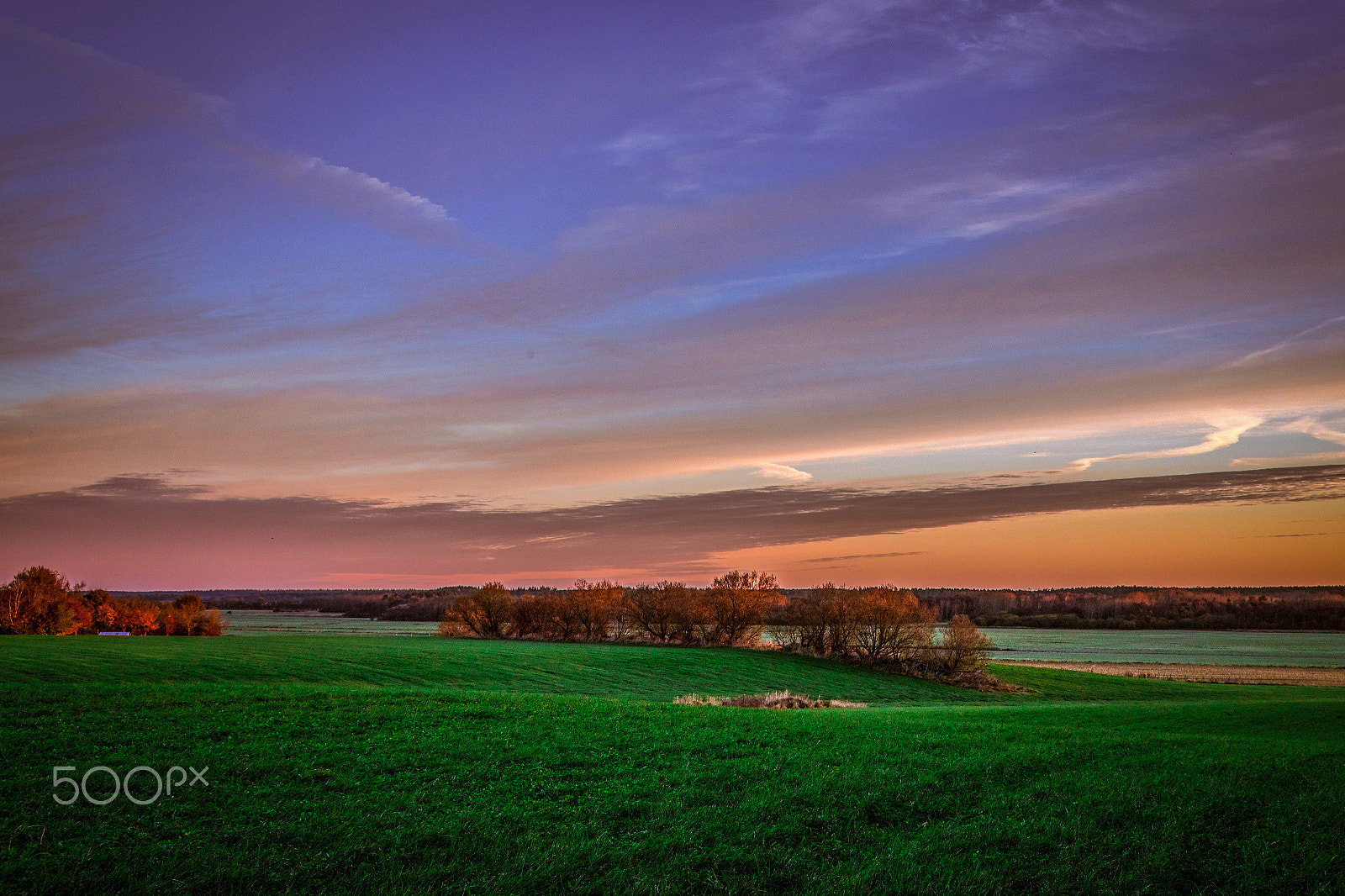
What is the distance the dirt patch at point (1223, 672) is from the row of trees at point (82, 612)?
8647 cm

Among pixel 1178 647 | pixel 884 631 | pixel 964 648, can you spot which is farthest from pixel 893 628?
pixel 1178 647

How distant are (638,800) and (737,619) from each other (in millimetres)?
65249

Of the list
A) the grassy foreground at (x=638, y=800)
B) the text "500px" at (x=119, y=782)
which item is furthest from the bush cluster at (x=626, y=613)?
the text "500px" at (x=119, y=782)

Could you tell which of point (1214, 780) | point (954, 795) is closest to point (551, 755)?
point (954, 795)

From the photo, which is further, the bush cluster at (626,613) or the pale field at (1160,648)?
the pale field at (1160,648)

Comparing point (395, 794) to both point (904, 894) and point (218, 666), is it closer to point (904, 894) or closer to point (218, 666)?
point (904, 894)

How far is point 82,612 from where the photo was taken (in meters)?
72.2

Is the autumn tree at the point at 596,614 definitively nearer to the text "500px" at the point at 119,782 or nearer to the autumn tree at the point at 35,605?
the autumn tree at the point at 35,605

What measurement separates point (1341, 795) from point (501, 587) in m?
82.3

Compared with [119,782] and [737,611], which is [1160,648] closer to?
[737,611]

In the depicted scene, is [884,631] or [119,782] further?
[884,631]

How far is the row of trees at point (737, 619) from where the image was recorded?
2606 inches

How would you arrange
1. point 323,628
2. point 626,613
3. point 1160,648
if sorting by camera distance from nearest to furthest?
1. point 626,613
2. point 1160,648
3. point 323,628

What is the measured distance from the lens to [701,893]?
1018cm
